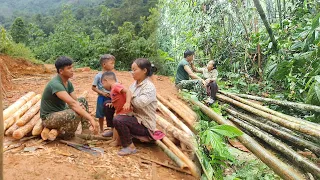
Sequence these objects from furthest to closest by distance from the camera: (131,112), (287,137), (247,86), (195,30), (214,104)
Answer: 1. (195,30)
2. (247,86)
3. (214,104)
4. (287,137)
5. (131,112)

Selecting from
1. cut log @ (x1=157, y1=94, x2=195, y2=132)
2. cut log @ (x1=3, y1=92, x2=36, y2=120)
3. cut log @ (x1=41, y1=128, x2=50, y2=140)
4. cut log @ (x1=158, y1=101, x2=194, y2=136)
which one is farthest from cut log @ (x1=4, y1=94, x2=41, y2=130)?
cut log @ (x1=157, y1=94, x2=195, y2=132)

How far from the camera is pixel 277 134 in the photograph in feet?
12.2

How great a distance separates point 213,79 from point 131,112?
255 centimetres

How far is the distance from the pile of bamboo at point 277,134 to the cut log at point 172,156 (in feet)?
2.47

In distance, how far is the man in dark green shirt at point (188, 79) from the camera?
5547mm

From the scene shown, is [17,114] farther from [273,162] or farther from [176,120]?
[273,162]

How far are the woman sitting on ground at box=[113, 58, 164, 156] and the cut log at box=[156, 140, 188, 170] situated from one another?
0.35 ft

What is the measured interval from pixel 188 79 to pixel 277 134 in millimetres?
2694

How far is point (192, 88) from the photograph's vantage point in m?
5.79

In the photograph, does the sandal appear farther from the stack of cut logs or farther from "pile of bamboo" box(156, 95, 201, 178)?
the stack of cut logs

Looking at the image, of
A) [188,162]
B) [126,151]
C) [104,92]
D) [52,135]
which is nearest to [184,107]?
[104,92]

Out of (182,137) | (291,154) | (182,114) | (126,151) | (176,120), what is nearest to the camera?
(291,154)

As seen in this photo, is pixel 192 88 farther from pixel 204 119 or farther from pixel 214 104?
pixel 204 119

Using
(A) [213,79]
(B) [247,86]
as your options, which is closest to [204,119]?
(A) [213,79]
